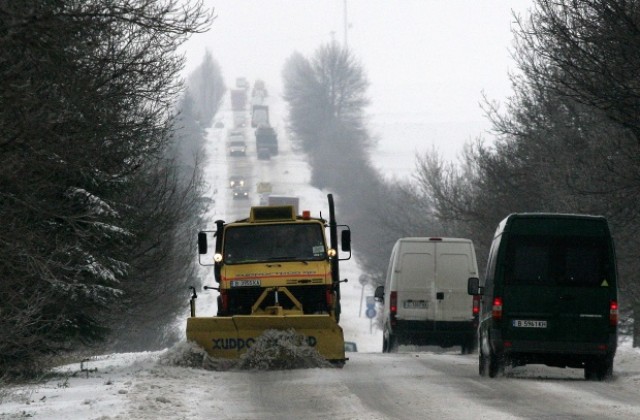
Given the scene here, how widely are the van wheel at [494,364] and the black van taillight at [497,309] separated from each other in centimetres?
54

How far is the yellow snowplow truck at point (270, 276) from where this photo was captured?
19438mm

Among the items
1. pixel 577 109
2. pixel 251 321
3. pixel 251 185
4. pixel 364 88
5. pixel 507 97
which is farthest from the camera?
pixel 364 88

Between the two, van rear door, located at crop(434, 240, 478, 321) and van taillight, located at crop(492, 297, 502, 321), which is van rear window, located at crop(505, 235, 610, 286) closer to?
van taillight, located at crop(492, 297, 502, 321)

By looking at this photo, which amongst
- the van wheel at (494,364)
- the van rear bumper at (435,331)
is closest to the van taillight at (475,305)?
the van rear bumper at (435,331)

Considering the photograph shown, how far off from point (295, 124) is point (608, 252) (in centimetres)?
15096

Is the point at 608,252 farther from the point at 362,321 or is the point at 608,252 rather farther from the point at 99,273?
the point at 362,321

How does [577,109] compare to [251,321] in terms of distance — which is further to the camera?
[577,109]

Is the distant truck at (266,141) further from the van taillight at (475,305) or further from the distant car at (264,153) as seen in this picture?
the van taillight at (475,305)

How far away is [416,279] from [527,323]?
9675mm

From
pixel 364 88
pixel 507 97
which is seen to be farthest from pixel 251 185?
pixel 507 97

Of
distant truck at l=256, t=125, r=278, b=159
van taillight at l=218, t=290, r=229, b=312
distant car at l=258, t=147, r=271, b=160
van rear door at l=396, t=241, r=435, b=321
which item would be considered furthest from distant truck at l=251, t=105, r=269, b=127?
van taillight at l=218, t=290, r=229, b=312

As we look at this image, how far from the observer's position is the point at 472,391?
15320mm

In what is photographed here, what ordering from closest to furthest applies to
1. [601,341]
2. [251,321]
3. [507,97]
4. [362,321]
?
[601,341], [251,321], [507,97], [362,321]

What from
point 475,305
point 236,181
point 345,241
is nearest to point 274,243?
point 345,241
